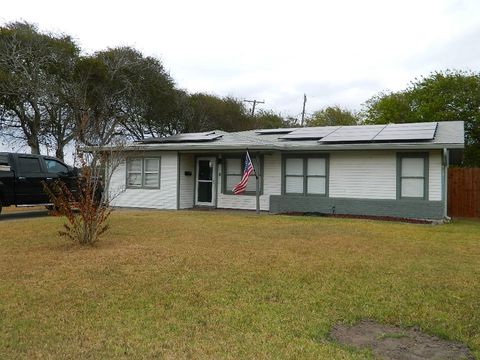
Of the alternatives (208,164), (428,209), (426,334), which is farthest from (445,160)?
(426,334)

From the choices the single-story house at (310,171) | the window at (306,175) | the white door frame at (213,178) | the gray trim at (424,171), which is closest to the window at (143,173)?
the single-story house at (310,171)

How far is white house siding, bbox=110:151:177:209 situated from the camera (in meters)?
18.1

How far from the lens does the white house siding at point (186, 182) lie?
59.5ft

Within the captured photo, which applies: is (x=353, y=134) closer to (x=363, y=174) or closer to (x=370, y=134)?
(x=370, y=134)

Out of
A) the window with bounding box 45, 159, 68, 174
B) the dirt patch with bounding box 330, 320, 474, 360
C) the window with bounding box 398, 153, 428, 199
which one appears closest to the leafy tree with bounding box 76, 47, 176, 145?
the window with bounding box 45, 159, 68, 174

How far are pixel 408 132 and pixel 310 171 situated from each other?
3418 millimetres

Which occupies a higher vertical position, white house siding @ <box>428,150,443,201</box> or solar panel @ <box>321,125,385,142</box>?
solar panel @ <box>321,125,385,142</box>

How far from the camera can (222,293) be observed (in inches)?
223

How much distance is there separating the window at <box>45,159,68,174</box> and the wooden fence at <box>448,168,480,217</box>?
14.0 metres

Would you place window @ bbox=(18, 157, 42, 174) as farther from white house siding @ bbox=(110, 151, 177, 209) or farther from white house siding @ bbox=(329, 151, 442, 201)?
white house siding @ bbox=(329, 151, 442, 201)

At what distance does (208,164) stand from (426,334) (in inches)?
569

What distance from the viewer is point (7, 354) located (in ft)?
12.9

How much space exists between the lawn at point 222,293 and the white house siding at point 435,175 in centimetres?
532

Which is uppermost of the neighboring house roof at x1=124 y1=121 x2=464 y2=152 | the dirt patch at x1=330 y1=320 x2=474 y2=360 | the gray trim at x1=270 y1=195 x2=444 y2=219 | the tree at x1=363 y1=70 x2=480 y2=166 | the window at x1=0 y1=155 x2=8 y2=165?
the tree at x1=363 y1=70 x2=480 y2=166
